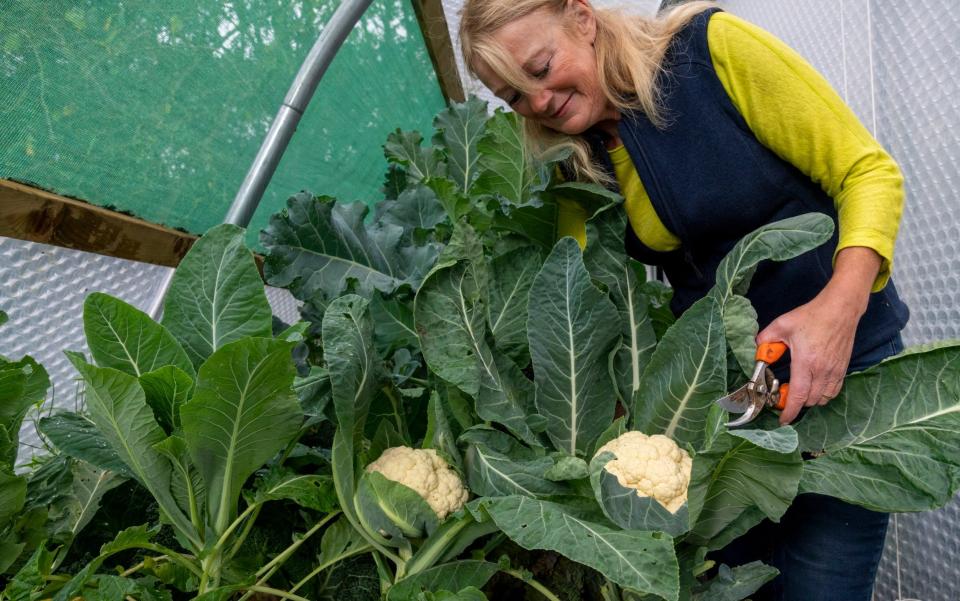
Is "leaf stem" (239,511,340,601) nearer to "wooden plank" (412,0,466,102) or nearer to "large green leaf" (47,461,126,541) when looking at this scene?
"large green leaf" (47,461,126,541)

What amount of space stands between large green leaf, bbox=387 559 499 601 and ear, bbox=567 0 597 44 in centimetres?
77

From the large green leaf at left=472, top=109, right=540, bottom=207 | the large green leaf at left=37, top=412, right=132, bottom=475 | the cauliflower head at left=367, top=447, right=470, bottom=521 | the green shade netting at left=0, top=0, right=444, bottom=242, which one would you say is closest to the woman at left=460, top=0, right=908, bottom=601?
the large green leaf at left=472, top=109, right=540, bottom=207

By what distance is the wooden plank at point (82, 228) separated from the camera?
917mm

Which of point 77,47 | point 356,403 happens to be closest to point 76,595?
point 356,403

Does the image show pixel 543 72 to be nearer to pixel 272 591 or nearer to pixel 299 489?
pixel 299 489

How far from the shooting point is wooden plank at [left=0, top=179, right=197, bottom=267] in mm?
917

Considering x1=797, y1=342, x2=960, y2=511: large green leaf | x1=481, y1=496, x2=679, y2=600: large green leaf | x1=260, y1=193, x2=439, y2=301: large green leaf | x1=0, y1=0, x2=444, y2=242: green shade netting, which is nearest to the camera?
x1=481, y1=496, x2=679, y2=600: large green leaf

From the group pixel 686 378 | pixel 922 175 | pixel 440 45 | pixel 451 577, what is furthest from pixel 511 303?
pixel 440 45

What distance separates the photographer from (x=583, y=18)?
1.01 metres

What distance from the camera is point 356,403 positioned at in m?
0.80

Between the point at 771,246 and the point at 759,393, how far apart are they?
177mm

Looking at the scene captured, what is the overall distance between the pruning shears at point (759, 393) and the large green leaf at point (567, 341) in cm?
19

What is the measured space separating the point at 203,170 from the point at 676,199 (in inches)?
35.7

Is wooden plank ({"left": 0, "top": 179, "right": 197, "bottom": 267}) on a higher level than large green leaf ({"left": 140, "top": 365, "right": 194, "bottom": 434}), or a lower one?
higher
